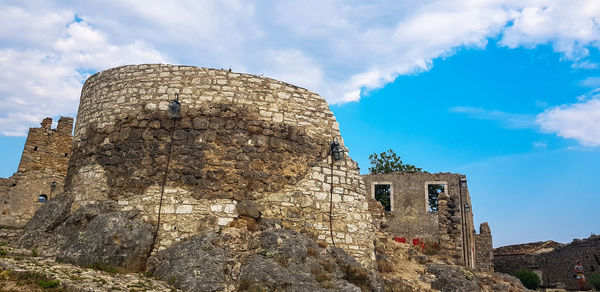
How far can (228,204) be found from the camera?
9.09 meters

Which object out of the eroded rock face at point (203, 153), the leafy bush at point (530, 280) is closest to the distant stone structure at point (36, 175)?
the eroded rock face at point (203, 153)

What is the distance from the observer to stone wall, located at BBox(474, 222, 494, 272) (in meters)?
24.6

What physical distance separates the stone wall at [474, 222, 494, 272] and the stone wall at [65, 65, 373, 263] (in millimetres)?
17233

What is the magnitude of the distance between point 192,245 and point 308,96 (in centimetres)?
447

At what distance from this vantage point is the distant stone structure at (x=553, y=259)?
86.1 ft

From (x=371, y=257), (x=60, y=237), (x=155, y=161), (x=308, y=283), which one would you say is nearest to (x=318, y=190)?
(x=371, y=257)

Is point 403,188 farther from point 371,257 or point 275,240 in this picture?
point 275,240

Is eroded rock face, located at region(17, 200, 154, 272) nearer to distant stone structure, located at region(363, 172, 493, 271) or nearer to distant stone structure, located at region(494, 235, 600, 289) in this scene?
distant stone structure, located at region(363, 172, 493, 271)

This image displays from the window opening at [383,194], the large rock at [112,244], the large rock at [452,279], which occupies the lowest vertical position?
the large rock at [452,279]

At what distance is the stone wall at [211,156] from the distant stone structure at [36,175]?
913 centimetres

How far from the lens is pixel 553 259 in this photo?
29.0 meters

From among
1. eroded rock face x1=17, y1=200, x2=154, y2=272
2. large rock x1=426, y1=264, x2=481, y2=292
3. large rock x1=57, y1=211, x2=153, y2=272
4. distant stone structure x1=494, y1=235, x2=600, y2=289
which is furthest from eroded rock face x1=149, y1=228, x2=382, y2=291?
distant stone structure x1=494, y1=235, x2=600, y2=289

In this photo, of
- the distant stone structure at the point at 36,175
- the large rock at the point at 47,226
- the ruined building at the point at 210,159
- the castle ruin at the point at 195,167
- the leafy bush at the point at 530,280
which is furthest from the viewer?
the leafy bush at the point at 530,280

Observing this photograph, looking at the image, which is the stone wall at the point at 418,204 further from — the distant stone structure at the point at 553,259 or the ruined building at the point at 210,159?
the ruined building at the point at 210,159
